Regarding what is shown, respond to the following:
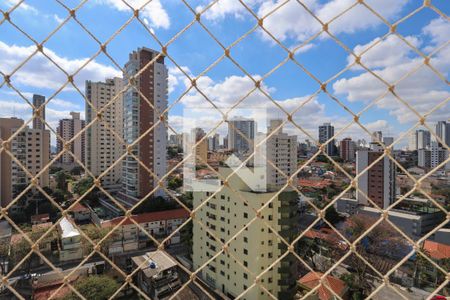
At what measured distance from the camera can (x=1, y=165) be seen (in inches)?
273

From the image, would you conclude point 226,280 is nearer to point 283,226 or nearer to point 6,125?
point 283,226

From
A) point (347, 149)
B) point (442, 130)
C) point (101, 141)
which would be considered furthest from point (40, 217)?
point (347, 149)

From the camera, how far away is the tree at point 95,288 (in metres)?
3.97

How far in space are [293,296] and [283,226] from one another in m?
1.35

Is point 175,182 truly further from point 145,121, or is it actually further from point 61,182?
point 61,182

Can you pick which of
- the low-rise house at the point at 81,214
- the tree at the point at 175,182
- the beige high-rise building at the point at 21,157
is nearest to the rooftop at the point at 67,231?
the beige high-rise building at the point at 21,157

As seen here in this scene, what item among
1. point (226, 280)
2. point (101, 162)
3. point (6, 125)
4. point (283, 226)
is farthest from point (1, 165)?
point (283, 226)

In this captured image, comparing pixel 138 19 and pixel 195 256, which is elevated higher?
pixel 138 19

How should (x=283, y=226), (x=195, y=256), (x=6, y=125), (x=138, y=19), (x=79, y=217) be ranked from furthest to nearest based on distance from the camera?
(x=79, y=217)
(x=6, y=125)
(x=195, y=256)
(x=283, y=226)
(x=138, y=19)

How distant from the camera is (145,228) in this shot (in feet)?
24.2

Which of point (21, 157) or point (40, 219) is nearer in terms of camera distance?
point (40, 219)

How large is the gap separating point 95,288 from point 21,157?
7.00m

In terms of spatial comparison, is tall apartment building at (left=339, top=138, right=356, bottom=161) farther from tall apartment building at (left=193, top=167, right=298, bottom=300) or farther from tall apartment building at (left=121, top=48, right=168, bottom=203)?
tall apartment building at (left=193, top=167, right=298, bottom=300)

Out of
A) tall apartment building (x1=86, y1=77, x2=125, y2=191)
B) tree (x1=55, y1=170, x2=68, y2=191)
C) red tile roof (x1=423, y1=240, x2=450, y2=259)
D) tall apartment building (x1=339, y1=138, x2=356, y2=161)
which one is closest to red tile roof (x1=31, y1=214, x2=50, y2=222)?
tree (x1=55, y1=170, x2=68, y2=191)
